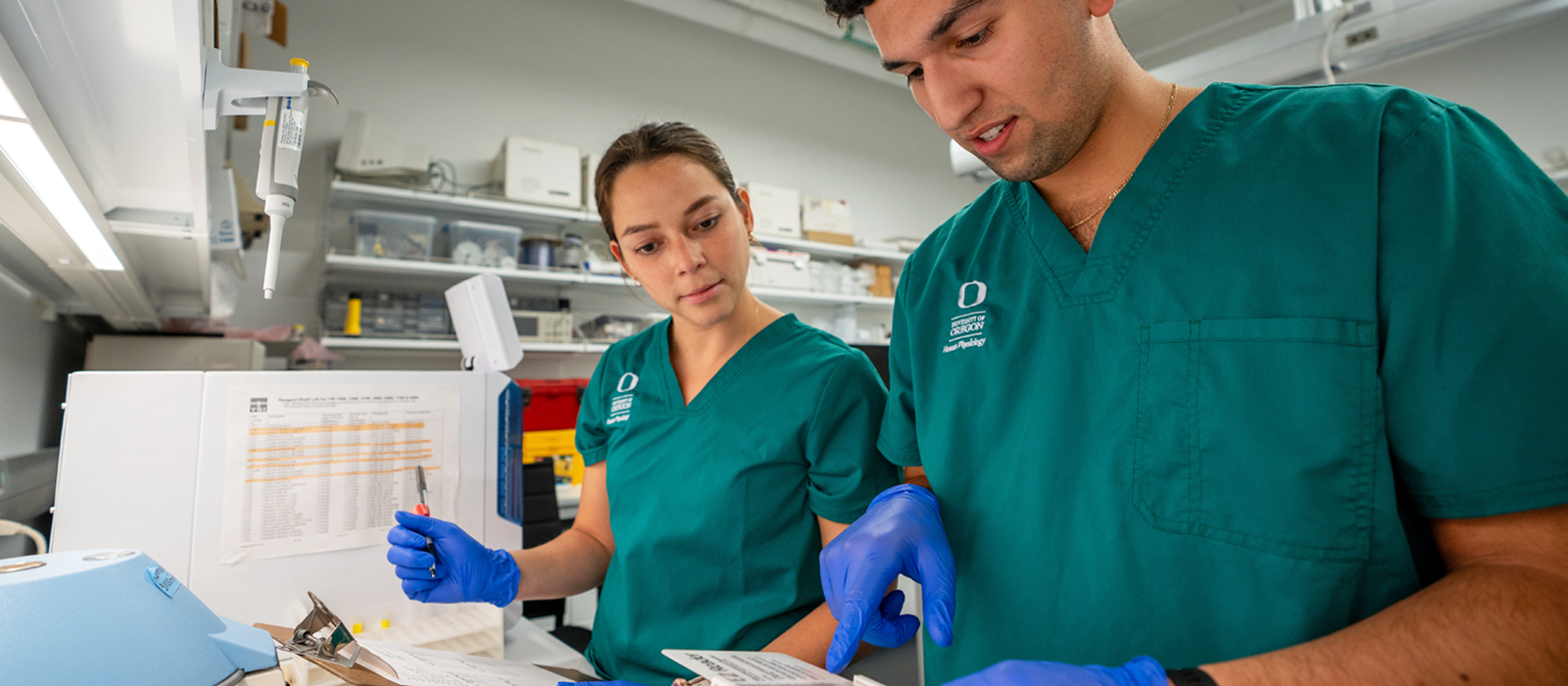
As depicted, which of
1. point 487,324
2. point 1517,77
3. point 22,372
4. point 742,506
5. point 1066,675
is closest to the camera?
point 1066,675

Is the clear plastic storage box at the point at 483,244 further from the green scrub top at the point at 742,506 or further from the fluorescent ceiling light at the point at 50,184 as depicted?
the green scrub top at the point at 742,506

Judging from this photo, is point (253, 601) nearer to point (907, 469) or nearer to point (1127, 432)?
point (907, 469)

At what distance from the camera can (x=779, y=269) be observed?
4.27 meters

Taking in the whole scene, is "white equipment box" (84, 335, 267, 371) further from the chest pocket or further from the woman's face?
the chest pocket

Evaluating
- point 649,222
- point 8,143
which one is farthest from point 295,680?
point 649,222

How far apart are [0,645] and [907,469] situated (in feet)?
2.93

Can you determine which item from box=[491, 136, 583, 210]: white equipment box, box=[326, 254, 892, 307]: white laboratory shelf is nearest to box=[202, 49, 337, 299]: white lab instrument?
box=[326, 254, 892, 307]: white laboratory shelf

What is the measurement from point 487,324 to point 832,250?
3321 millimetres

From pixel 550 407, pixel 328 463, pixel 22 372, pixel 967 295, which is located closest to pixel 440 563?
pixel 328 463

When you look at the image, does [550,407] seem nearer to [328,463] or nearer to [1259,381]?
[328,463]

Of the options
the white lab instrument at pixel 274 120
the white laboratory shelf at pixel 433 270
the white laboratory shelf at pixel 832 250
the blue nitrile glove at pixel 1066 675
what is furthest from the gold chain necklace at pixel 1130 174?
the white laboratory shelf at pixel 832 250

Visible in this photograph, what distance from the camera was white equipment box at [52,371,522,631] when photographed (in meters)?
1.01

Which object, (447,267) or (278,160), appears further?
(447,267)

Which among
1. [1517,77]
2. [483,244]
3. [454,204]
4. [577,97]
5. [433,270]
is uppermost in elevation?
[577,97]
